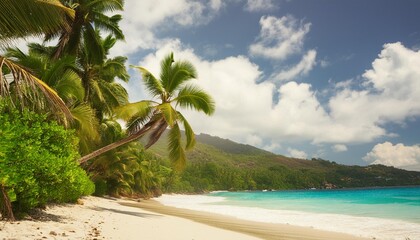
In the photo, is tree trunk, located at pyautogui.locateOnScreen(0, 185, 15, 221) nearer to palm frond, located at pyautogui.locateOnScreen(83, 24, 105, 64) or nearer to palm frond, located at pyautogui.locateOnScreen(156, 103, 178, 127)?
palm frond, located at pyautogui.locateOnScreen(156, 103, 178, 127)

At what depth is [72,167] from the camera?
822 cm

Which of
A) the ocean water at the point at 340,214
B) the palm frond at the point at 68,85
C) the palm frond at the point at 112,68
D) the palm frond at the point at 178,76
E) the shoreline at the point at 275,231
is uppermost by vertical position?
the palm frond at the point at 112,68

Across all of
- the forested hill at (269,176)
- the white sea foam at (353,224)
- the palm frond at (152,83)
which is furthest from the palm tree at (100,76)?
the forested hill at (269,176)

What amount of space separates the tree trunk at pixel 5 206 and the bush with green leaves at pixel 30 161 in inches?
2.8

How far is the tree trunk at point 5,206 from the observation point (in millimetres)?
5734

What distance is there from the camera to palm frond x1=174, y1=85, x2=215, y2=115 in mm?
13828

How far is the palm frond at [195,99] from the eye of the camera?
13.8 m

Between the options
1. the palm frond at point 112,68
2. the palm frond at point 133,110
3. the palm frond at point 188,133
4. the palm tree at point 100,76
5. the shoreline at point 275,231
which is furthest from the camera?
the palm frond at point 112,68

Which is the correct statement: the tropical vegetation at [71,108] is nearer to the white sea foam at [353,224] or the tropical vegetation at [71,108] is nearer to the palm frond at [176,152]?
the palm frond at [176,152]

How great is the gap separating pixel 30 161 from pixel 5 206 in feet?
3.43

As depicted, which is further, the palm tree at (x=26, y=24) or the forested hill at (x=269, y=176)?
the forested hill at (x=269, y=176)

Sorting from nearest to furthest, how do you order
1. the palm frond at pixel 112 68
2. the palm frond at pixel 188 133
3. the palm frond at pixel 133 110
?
1. the palm frond at pixel 133 110
2. the palm frond at pixel 188 133
3. the palm frond at pixel 112 68

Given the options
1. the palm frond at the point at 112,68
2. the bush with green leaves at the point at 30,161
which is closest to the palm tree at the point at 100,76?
the palm frond at the point at 112,68

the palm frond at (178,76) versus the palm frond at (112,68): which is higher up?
the palm frond at (112,68)
